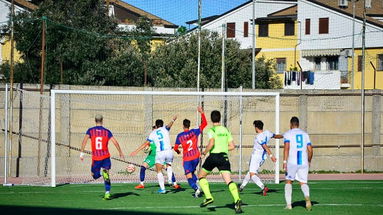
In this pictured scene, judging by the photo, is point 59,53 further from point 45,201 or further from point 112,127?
point 45,201

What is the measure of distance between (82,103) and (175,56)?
21.4 meters

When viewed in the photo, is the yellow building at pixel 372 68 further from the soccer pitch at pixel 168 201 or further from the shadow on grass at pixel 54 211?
the shadow on grass at pixel 54 211

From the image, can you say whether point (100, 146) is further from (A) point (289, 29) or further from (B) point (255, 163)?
(A) point (289, 29)

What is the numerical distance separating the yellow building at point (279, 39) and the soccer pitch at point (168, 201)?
44775 mm

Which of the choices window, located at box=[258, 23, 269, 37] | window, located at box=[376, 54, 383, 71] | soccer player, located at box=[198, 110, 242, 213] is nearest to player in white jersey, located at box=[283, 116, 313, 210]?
soccer player, located at box=[198, 110, 242, 213]

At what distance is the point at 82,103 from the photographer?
26969 millimetres

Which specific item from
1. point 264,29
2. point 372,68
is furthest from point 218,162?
point 264,29

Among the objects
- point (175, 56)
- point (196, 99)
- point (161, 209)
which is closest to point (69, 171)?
point (196, 99)

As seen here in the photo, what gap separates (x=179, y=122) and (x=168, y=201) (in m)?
11.4

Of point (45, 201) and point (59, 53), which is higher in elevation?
point (59, 53)

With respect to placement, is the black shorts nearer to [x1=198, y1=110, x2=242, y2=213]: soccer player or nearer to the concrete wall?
[x1=198, y1=110, x2=242, y2=213]: soccer player

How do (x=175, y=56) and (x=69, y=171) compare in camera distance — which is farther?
(x=175, y=56)

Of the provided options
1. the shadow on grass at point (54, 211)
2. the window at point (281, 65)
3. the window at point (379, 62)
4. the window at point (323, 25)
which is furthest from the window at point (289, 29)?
the shadow on grass at point (54, 211)

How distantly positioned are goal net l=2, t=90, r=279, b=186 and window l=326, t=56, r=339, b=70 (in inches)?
1443
